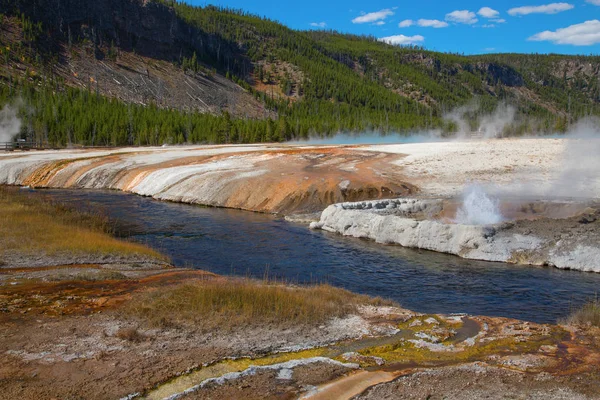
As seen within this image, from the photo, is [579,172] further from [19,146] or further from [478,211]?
[19,146]

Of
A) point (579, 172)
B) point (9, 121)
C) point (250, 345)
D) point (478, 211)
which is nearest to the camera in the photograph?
point (250, 345)

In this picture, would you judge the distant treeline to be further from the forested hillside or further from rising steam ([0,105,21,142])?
rising steam ([0,105,21,142])

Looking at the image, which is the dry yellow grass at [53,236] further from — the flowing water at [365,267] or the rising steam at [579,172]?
the rising steam at [579,172]

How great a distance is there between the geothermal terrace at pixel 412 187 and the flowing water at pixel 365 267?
4.35 ft

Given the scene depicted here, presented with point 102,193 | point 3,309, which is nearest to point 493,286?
point 3,309

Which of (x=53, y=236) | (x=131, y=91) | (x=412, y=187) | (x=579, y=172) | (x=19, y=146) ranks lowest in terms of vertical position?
(x=53, y=236)

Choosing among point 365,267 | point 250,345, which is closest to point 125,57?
point 365,267

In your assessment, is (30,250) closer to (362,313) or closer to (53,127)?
(362,313)

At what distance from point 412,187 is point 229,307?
26878 mm

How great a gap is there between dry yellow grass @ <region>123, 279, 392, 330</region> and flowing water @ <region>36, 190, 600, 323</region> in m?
4.47

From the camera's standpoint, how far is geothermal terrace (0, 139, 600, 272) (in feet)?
75.6

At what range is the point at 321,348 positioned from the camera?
10.4 meters

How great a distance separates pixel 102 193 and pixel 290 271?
30903 mm

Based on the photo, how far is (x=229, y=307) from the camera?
12195mm
